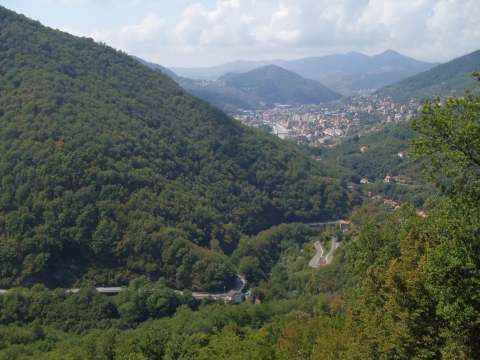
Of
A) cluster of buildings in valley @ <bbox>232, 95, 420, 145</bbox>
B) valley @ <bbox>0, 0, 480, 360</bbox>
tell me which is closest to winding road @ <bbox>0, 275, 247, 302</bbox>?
valley @ <bbox>0, 0, 480, 360</bbox>

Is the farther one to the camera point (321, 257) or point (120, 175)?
point (120, 175)

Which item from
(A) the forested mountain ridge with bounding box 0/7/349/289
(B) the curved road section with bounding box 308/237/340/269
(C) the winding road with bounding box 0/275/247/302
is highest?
(A) the forested mountain ridge with bounding box 0/7/349/289

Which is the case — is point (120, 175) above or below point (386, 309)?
below

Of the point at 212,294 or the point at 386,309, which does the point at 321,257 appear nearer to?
the point at 212,294

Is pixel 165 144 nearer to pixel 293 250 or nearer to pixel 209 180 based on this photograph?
pixel 209 180

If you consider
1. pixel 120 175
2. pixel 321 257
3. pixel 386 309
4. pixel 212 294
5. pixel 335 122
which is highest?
pixel 335 122

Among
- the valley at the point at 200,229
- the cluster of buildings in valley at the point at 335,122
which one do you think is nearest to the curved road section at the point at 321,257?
the valley at the point at 200,229

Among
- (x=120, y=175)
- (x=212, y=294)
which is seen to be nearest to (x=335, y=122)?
(x=120, y=175)

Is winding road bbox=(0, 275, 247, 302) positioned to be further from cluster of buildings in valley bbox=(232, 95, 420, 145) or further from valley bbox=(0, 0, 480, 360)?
cluster of buildings in valley bbox=(232, 95, 420, 145)
